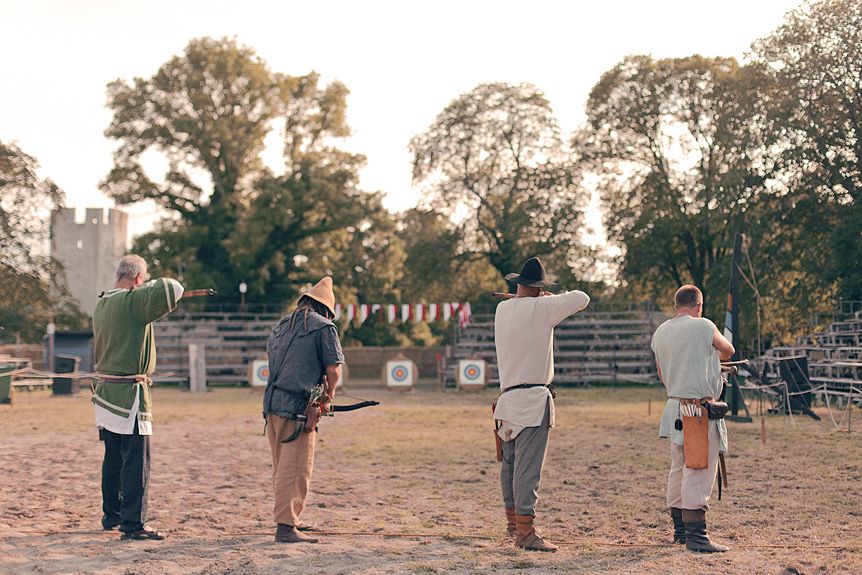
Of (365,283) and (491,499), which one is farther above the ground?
(365,283)

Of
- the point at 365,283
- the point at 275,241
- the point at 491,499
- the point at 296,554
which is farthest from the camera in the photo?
the point at 365,283

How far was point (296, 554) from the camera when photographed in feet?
13.7

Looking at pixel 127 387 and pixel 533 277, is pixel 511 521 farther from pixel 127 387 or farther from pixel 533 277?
pixel 127 387

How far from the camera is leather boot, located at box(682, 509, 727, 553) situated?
14.3 ft

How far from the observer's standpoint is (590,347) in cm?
2506

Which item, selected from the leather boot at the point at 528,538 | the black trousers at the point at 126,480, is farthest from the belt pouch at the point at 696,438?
the black trousers at the point at 126,480

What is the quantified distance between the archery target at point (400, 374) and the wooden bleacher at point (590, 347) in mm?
2622

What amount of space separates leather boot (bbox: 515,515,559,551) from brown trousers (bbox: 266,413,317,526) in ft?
4.57

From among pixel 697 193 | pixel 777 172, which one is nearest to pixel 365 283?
pixel 697 193

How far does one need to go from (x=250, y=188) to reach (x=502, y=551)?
29311 millimetres

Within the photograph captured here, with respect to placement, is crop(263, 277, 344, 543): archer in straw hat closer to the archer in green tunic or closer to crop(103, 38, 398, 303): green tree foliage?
the archer in green tunic

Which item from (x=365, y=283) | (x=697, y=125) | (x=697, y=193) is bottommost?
(x=365, y=283)

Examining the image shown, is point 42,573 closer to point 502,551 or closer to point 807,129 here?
point 502,551

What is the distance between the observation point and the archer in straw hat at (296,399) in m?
4.56
